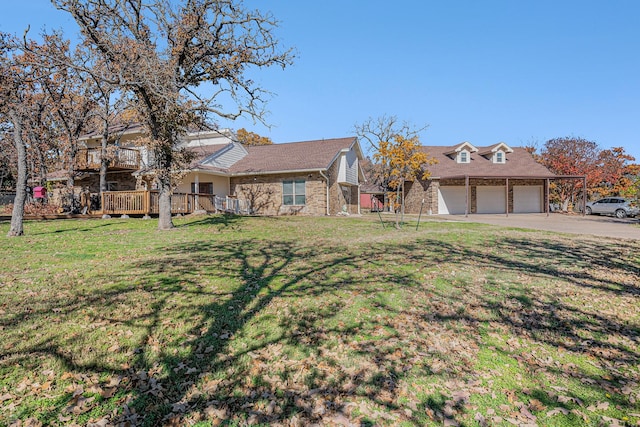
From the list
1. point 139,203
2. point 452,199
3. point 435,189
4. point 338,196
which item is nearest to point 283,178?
point 338,196

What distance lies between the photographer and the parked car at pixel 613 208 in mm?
24781

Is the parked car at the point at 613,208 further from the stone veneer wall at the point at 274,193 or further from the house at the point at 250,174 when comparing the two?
the stone veneer wall at the point at 274,193

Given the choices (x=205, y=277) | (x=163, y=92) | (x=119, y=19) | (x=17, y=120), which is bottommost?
(x=205, y=277)

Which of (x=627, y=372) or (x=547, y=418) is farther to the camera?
(x=627, y=372)

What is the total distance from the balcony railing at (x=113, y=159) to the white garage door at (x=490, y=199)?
81.6 ft

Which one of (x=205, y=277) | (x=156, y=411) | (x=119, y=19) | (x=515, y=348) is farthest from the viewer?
(x=119, y=19)

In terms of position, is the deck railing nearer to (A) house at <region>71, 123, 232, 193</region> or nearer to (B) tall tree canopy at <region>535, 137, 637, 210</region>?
(A) house at <region>71, 123, 232, 193</region>

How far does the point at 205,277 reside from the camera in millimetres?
6207

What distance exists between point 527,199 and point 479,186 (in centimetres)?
426

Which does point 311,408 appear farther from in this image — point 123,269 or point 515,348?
point 123,269

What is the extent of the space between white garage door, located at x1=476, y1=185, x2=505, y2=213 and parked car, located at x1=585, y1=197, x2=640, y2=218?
697 centimetres

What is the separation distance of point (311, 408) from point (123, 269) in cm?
519

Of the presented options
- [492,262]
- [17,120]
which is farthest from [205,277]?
A: [17,120]

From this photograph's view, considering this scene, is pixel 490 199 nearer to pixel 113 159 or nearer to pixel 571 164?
pixel 571 164
